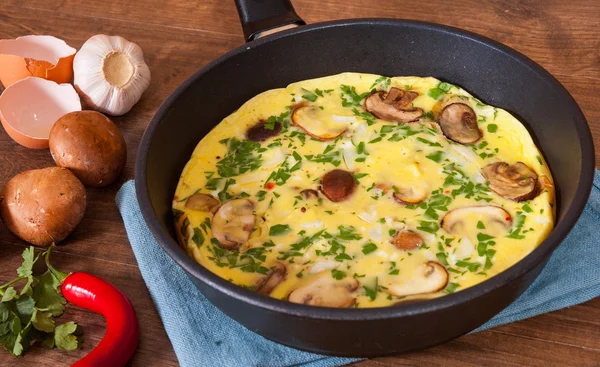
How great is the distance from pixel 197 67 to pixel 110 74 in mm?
417

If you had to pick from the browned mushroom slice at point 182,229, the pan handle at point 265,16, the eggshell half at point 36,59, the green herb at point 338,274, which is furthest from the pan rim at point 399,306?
the eggshell half at point 36,59

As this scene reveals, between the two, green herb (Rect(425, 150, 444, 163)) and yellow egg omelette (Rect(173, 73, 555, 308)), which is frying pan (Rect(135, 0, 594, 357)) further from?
green herb (Rect(425, 150, 444, 163))

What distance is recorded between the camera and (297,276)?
88.1 inches

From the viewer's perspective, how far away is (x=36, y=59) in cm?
332

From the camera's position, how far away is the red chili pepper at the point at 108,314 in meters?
2.30

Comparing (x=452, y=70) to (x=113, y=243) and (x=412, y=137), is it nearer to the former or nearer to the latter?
(x=412, y=137)

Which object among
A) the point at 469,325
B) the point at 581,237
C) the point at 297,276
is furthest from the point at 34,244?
the point at 581,237

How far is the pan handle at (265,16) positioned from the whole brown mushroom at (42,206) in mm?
840

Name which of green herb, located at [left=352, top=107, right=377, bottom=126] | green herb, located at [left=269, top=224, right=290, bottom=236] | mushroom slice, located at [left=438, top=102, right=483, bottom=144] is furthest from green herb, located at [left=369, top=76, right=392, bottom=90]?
green herb, located at [left=269, top=224, right=290, bottom=236]

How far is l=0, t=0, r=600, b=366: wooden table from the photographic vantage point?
231cm

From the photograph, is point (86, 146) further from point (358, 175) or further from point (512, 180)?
point (512, 180)

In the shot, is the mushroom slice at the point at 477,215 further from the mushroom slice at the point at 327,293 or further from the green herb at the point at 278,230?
the green herb at the point at 278,230

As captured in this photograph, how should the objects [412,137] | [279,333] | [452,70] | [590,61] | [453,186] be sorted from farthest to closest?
[590,61] → [452,70] → [412,137] → [453,186] → [279,333]

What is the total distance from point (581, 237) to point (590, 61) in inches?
41.2
